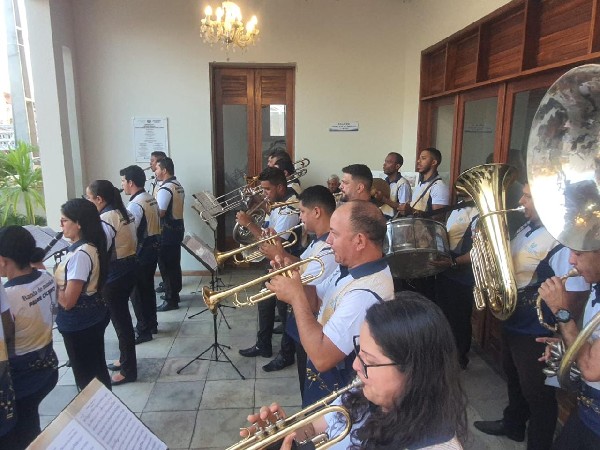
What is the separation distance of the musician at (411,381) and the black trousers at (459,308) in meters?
2.74

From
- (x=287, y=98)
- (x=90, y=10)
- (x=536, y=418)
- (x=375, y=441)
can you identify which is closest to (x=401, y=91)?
(x=287, y=98)

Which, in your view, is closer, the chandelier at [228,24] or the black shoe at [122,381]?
the black shoe at [122,381]

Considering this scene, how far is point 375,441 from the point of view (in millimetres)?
1234

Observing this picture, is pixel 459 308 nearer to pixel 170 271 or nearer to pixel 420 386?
pixel 420 386

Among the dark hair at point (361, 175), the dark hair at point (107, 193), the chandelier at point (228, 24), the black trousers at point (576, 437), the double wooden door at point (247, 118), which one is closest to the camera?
the black trousers at point (576, 437)

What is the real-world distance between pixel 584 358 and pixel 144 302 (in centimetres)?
411

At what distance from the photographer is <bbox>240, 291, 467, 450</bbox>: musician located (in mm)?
1194

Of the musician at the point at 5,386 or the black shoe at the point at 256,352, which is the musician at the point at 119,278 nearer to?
the black shoe at the point at 256,352

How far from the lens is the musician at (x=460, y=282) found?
3653 millimetres

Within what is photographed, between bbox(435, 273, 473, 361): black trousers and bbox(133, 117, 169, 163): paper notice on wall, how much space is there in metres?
4.59

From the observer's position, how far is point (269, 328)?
434cm

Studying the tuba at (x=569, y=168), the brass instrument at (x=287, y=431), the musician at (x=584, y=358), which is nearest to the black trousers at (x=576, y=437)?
the musician at (x=584, y=358)

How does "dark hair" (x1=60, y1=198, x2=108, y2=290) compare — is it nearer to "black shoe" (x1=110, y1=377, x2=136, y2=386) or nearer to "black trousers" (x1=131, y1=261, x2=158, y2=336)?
"black shoe" (x1=110, y1=377, x2=136, y2=386)

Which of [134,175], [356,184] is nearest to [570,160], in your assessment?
[356,184]
